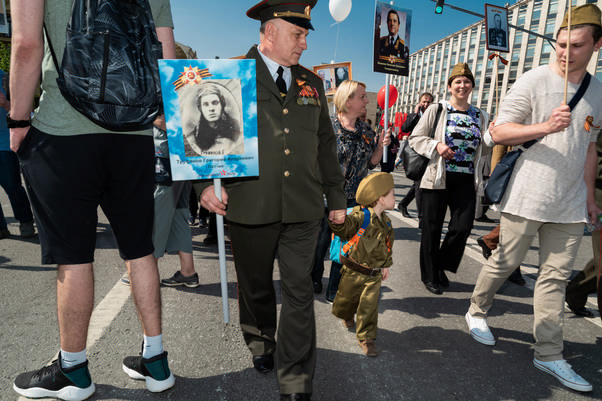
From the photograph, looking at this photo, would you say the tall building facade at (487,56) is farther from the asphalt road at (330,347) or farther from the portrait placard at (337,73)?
the asphalt road at (330,347)

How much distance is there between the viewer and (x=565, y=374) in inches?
89.0

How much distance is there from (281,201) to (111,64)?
1047 mm

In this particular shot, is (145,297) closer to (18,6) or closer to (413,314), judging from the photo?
(18,6)

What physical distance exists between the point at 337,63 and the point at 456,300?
314 inches

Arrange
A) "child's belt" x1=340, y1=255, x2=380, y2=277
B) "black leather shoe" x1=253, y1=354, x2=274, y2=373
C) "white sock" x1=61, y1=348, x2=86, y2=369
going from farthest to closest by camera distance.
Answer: "child's belt" x1=340, y1=255, x2=380, y2=277 < "black leather shoe" x1=253, y1=354, x2=274, y2=373 < "white sock" x1=61, y1=348, x2=86, y2=369

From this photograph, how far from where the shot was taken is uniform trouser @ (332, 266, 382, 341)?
97.9 inches

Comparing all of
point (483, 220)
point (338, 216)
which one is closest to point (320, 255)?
point (338, 216)

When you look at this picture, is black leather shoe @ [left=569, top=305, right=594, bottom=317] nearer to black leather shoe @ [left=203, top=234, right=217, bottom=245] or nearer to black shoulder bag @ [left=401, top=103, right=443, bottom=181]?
black shoulder bag @ [left=401, top=103, right=443, bottom=181]

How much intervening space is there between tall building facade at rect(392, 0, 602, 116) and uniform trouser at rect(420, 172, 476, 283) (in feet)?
164

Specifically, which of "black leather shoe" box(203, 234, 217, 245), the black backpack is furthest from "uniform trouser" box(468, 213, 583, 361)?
"black leather shoe" box(203, 234, 217, 245)

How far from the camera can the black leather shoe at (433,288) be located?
140 inches

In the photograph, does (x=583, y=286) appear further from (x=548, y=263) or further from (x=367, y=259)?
(x=367, y=259)

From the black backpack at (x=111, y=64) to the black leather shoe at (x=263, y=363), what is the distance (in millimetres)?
1538

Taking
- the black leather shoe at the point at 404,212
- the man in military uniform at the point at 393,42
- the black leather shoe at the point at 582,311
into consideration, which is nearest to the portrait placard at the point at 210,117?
the black leather shoe at the point at 582,311
